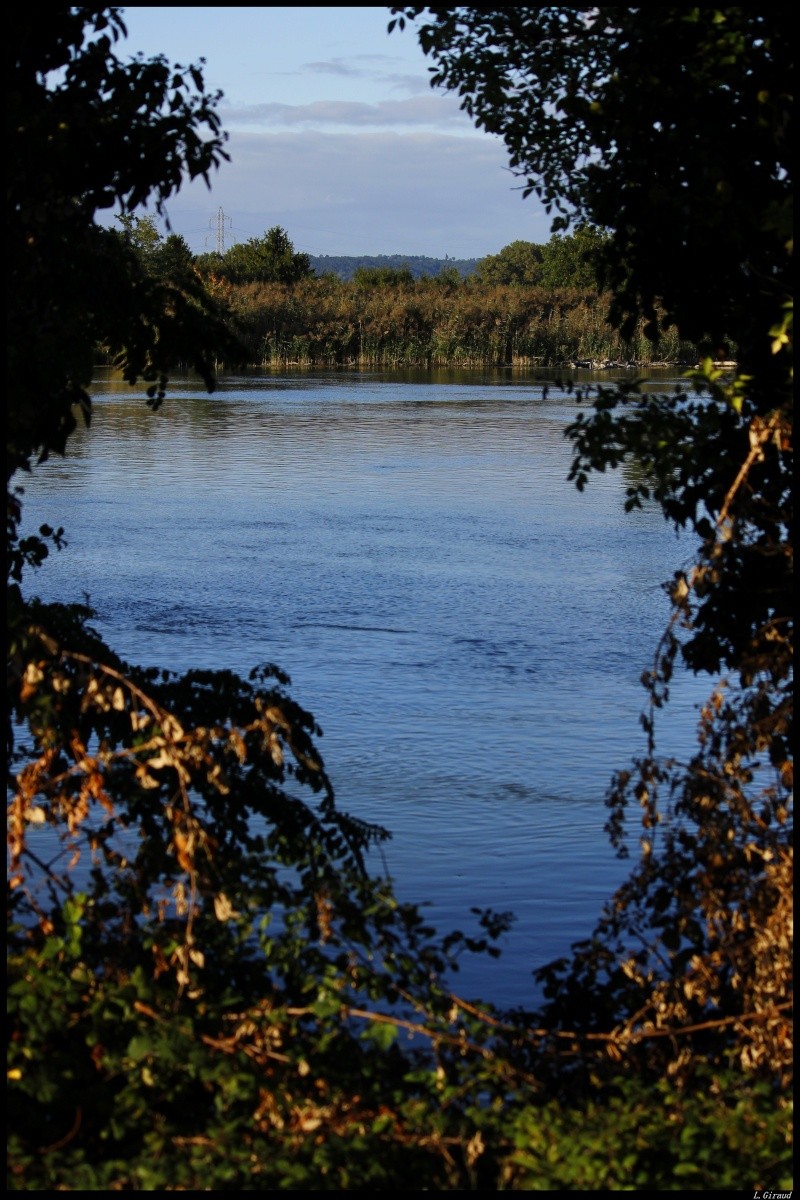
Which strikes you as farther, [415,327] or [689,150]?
[415,327]

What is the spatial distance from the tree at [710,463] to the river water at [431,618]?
1388 millimetres

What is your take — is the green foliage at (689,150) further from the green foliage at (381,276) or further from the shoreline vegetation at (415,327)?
the green foliage at (381,276)

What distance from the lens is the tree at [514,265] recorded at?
139m

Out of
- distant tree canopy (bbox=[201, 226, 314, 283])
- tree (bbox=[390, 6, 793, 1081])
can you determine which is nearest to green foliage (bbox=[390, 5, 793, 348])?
tree (bbox=[390, 6, 793, 1081])

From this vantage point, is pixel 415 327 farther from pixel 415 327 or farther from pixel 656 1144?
pixel 656 1144

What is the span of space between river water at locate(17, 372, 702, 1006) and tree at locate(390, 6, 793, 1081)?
139 cm

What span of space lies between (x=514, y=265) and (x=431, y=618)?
472 ft

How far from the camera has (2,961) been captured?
4871mm

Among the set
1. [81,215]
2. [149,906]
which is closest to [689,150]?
[81,215]

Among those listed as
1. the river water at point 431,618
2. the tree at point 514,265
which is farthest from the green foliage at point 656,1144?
the tree at point 514,265

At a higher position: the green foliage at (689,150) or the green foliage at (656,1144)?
the green foliage at (689,150)

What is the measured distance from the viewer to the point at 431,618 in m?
15.1

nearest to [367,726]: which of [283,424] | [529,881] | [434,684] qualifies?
[434,684]

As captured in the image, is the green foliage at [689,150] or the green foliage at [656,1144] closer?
the green foliage at [656,1144]
